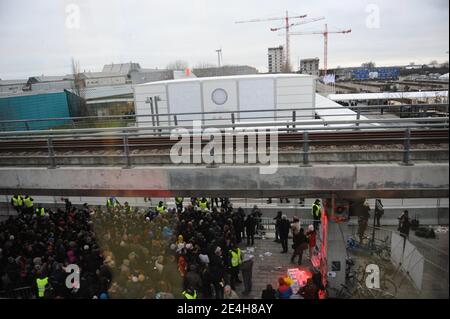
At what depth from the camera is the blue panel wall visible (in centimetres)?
2480

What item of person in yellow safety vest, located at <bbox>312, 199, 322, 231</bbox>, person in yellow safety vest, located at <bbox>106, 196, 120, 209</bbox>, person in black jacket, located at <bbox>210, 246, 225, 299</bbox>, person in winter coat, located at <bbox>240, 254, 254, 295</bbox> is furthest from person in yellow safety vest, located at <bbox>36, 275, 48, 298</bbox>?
person in yellow safety vest, located at <bbox>312, 199, 322, 231</bbox>

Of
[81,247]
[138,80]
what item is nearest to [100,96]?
[138,80]

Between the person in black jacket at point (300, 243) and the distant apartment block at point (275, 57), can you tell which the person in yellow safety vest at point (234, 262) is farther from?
the distant apartment block at point (275, 57)

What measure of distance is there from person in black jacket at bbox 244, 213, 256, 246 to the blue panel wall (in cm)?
1684

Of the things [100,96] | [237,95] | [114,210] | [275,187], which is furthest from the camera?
[100,96]

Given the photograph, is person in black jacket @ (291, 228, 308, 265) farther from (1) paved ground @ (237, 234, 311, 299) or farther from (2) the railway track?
(2) the railway track

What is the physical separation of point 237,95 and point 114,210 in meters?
6.69

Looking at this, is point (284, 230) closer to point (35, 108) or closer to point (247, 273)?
point (247, 273)
